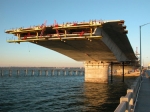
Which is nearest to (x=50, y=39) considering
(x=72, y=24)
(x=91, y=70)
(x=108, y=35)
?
(x=72, y=24)

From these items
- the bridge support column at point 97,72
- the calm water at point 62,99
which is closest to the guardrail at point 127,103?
the calm water at point 62,99

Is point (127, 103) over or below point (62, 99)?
over

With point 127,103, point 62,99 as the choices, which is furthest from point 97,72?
point 127,103

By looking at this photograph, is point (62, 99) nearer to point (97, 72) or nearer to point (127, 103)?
point (127, 103)

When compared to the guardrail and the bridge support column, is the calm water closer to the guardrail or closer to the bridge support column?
the guardrail

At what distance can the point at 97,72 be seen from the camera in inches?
2469

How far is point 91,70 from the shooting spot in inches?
2509

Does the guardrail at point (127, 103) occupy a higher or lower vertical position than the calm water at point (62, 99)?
higher

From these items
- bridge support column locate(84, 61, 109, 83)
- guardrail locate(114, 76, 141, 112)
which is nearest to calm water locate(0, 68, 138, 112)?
guardrail locate(114, 76, 141, 112)

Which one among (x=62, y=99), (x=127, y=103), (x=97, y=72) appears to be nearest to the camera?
(x=127, y=103)

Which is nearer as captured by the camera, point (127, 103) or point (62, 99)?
point (127, 103)

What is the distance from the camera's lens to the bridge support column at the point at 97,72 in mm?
62094

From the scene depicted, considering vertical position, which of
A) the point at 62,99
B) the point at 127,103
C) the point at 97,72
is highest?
the point at 127,103

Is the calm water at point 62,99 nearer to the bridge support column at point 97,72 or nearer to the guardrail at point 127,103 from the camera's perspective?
the guardrail at point 127,103
